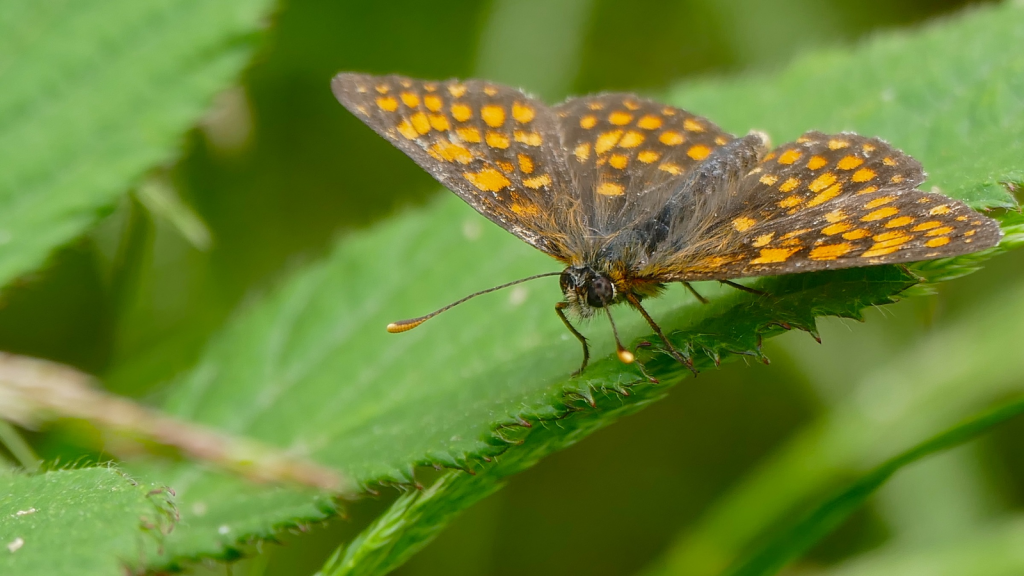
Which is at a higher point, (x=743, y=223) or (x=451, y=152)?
(x=451, y=152)

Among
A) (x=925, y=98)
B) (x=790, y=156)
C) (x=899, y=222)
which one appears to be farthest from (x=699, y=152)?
(x=899, y=222)

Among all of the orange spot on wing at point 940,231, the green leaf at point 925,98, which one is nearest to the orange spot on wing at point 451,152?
the green leaf at point 925,98

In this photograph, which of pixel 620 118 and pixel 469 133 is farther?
pixel 620 118

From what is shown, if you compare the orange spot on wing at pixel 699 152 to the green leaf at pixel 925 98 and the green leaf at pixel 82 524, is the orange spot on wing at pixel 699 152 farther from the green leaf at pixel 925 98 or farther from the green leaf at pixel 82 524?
the green leaf at pixel 82 524

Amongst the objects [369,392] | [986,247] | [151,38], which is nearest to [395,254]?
[369,392]

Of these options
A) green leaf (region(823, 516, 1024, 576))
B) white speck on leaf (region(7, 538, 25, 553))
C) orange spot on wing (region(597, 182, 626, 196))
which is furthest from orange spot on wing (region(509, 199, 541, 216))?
green leaf (region(823, 516, 1024, 576))

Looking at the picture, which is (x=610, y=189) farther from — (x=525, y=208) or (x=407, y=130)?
(x=407, y=130)

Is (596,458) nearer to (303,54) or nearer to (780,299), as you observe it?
(780,299)
